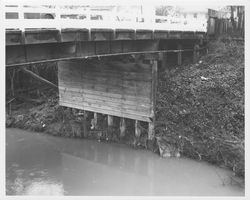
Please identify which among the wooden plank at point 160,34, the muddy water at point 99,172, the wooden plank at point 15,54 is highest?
the wooden plank at point 160,34

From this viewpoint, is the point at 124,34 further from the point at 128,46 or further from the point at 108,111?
the point at 108,111

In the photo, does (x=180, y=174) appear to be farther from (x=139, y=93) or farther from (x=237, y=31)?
(x=237, y=31)

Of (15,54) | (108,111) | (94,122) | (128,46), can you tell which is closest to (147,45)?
(128,46)

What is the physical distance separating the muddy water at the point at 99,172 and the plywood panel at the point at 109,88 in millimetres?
1555

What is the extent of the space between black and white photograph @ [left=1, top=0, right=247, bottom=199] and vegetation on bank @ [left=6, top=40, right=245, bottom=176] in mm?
43

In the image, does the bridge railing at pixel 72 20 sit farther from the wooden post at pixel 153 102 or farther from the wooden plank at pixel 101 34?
the wooden post at pixel 153 102

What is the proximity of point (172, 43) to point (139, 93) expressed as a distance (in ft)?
13.2

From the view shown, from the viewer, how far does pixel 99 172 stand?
12.9m

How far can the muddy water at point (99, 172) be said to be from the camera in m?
11.4

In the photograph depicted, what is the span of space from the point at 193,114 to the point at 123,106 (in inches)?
113

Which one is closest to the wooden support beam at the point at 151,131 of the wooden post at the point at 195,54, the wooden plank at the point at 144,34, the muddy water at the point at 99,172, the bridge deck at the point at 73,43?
the muddy water at the point at 99,172

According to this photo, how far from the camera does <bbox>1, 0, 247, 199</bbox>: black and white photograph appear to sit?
10.8 metres

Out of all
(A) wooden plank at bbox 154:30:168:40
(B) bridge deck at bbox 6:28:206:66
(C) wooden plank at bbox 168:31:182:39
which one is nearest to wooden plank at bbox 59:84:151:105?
(B) bridge deck at bbox 6:28:206:66

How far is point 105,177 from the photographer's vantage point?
12469 mm
